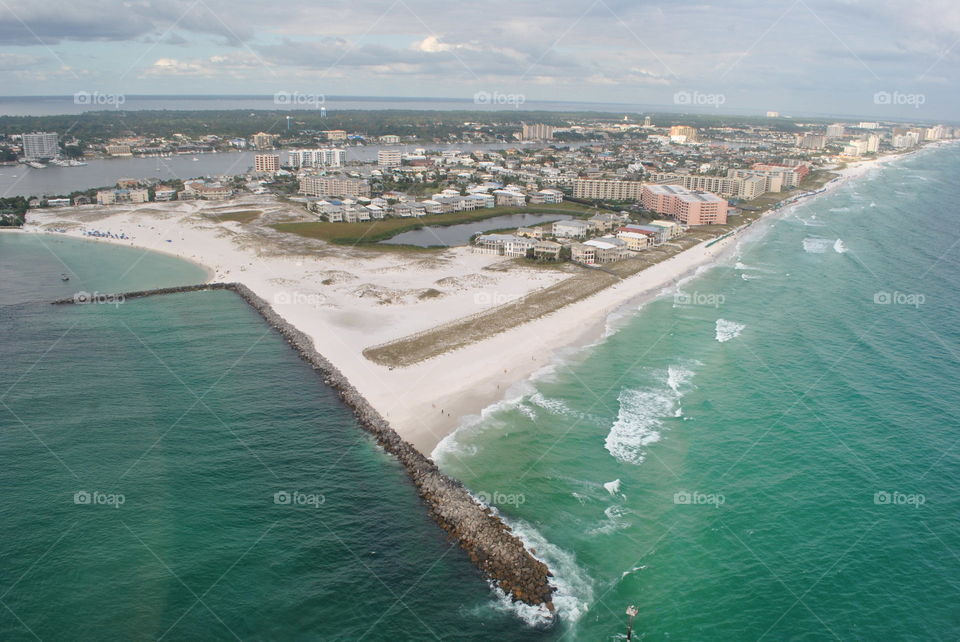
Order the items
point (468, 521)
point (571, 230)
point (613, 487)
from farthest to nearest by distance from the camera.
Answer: point (571, 230), point (613, 487), point (468, 521)

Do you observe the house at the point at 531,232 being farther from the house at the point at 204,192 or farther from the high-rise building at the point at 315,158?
the high-rise building at the point at 315,158

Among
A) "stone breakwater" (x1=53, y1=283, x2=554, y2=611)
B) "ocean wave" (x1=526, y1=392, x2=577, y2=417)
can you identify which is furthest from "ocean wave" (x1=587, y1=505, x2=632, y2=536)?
"ocean wave" (x1=526, y1=392, x2=577, y2=417)

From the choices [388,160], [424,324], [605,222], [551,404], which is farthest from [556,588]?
[388,160]

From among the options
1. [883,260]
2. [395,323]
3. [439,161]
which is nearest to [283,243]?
[395,323]

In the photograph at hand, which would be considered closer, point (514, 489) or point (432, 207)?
point (514, 489)

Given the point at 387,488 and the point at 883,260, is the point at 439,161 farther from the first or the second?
the point at 387,488

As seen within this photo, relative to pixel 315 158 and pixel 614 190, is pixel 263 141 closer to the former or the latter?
pixel 315 158
